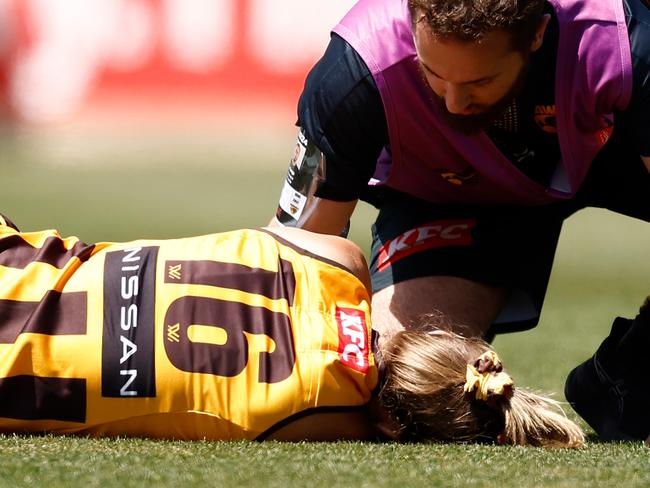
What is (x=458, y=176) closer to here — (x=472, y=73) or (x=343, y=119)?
(x=343, y=119)

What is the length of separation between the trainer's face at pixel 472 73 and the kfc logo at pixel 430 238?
60 centimetres

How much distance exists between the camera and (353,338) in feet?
7.13

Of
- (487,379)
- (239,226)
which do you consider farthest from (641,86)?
(239,226)

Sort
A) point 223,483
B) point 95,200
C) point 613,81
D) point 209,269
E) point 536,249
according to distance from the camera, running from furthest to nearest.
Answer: point 95,200 < point 536,249 < point 613,81 < point 209,269 < point 223,483

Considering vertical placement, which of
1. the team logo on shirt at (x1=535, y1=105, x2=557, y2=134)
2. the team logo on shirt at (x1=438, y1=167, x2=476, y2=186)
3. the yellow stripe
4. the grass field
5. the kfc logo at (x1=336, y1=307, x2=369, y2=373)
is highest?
the team logo on shirt at (x1=535, y1=105, x2=557, y2=134)

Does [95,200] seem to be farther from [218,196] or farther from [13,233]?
[13,233]

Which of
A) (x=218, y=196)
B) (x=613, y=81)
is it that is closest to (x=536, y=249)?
(x=613, y=81)

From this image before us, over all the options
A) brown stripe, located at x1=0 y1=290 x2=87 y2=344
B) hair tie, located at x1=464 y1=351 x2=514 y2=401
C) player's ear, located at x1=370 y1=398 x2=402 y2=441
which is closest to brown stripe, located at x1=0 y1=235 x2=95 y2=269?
brown stripe, located at x1=0 y1=290 x2=87 y2=344

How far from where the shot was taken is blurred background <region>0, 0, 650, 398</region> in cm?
657

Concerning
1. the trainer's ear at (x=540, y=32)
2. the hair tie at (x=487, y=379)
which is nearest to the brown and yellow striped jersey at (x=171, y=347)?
the hair tie at (x=487, y=379)

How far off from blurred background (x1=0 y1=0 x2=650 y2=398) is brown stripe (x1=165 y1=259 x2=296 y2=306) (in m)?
4.01

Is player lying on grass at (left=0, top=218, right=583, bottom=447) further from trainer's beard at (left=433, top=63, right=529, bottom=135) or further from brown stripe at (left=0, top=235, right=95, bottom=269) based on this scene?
trainer's beard at (left=433, top=63, right=529, bottom=135)

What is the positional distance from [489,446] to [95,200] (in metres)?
4.91

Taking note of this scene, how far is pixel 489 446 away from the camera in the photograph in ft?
7.27
